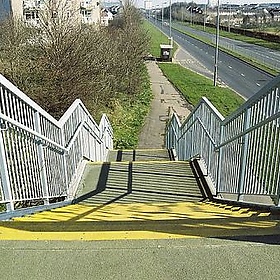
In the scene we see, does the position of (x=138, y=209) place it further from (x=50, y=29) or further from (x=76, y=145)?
(x=50, y=29)

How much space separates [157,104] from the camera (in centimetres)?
2644

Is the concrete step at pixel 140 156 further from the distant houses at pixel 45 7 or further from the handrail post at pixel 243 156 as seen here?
the distant houses at pixel 45 7

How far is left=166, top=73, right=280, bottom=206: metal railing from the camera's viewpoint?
3955mm

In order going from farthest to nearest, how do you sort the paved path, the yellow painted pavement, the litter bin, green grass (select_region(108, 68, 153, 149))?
the litter bin → the paved path → green grass (select_region(108, 68, 153, 149)) → the yellow painted pavement

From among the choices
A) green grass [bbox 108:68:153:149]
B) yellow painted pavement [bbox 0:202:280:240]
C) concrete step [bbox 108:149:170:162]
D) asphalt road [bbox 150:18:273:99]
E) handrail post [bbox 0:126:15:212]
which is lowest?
green grass [bbox 108:68:153:149]

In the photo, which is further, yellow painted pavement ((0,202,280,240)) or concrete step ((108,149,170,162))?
concrete step ((108,149,170,162))

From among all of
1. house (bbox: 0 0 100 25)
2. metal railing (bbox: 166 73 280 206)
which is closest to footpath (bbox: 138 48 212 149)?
house (bbox: 0 0 100 25)

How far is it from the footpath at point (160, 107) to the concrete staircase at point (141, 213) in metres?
11.1

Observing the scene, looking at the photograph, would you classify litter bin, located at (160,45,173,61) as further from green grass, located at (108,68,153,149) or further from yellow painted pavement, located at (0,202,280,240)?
yellow painted pavement, located at (0,202,280,240)

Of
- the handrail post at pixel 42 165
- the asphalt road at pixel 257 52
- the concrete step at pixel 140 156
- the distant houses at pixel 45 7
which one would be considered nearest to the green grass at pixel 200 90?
the distant houses at pixel 45 7

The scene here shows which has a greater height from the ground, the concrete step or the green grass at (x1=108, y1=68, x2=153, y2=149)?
the concrete step

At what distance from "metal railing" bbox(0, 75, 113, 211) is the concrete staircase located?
28 cm

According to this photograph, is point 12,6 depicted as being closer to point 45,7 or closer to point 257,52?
point 45,7

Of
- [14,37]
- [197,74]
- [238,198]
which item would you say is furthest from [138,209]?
[197,74]
